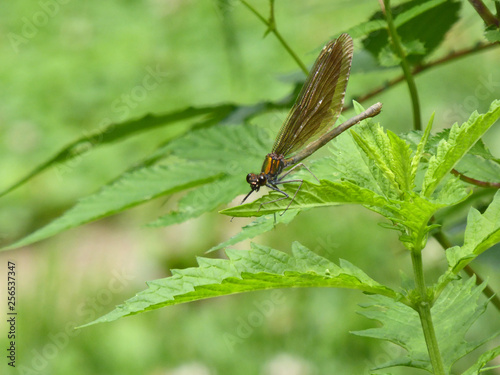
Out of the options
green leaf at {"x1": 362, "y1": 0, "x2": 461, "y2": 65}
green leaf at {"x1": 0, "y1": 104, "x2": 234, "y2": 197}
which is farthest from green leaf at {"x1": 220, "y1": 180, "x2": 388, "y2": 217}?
green leaf at {"x1": 0, "y1": 104, "x2": 234, "y2": 197}

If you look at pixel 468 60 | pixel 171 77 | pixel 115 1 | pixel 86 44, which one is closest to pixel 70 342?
pixel 171 77

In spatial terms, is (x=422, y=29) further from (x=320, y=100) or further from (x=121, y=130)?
(x=121, y=130)

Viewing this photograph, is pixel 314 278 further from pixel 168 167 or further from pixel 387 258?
pixel 387 258

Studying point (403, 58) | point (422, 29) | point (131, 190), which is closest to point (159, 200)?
point (131, 190)

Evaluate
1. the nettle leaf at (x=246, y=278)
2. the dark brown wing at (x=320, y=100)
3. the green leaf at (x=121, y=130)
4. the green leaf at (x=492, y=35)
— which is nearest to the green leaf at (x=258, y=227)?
the nettle leaf at (x=246, y=278)

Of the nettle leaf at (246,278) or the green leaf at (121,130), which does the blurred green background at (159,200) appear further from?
the nettle leaf at (246,278)

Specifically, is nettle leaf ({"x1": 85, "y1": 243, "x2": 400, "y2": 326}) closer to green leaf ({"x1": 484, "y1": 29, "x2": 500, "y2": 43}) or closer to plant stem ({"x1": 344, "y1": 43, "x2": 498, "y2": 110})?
green leaf ({"x1": 484, "y1": 29, "x2": 500, "y2": 43})
